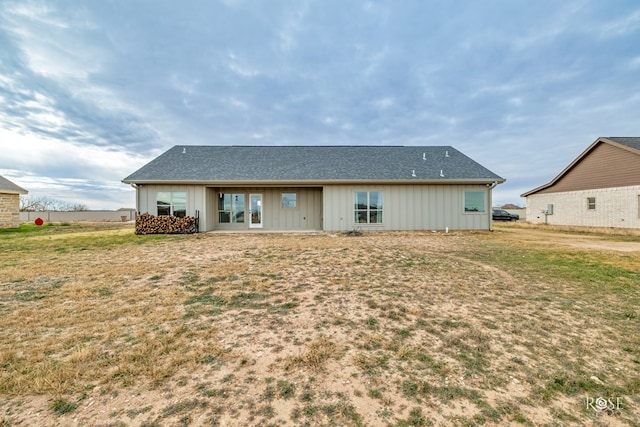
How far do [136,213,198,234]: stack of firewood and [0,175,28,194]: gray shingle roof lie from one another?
11241mm

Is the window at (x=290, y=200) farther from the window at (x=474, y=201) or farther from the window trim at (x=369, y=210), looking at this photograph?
the window at (x=474, y=201)

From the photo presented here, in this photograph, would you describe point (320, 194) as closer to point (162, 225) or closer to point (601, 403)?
point (162, 225)

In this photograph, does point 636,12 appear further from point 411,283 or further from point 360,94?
point 411,283

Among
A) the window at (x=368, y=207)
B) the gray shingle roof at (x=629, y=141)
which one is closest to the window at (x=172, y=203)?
the window at (x=368, y=207)

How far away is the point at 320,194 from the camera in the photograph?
1477 cm

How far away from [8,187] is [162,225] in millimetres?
13183

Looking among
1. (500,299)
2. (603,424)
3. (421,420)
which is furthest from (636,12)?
(421,420)

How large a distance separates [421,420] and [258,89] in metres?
23.9

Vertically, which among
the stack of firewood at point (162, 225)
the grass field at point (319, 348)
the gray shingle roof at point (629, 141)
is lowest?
the grass field at point (319, 348)

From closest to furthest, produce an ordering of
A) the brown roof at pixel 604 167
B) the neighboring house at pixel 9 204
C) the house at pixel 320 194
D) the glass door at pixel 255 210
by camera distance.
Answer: the house at pixel 320 194 → the brown roof at pixel 604 167 → the glass door at pixel 255 210 → the neighboring house at pixel 9 204

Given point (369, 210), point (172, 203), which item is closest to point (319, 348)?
point (369, 210)

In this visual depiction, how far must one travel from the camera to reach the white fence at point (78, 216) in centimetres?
2638

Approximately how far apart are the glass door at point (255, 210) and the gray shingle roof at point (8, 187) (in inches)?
623

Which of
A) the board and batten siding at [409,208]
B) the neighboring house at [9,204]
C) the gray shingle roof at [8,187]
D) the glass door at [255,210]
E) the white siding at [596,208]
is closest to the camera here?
the board and batten siding at [409,208]
